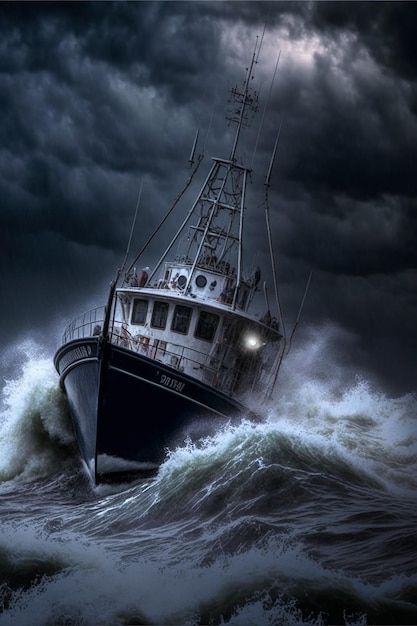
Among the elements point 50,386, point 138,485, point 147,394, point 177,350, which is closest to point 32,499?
point 138,485

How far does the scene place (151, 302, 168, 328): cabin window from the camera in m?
20.9

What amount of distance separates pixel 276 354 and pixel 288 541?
12223mm

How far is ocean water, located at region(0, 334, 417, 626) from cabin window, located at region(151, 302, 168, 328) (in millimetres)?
4531

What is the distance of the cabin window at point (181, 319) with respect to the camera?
20641 mm

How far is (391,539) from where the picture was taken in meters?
11.2

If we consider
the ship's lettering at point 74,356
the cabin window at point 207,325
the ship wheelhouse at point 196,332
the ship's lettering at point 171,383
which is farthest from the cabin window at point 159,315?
the ship's lettering at point 171,383

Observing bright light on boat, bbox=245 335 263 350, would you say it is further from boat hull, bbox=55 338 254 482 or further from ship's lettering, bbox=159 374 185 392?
ship's lettering, bbox=159 374 185 392

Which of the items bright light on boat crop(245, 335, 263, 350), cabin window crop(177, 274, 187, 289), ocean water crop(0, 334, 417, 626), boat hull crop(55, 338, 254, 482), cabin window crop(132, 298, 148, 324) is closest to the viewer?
ocean water crop(0, 334, 417, 626)

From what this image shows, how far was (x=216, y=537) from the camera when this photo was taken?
12016 mm

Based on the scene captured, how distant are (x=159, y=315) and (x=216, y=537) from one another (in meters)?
10.0

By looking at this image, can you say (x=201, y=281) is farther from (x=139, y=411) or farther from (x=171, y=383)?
(x=139, y=411)

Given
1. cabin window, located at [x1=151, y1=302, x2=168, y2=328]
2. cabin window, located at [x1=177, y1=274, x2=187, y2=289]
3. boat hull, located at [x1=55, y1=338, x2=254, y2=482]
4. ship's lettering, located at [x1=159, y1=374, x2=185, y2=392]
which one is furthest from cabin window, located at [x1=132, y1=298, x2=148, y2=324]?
ship's lettering, located at [x1=159, y1=374, x2=185, y2=392]

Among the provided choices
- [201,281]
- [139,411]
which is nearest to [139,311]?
[201,281]

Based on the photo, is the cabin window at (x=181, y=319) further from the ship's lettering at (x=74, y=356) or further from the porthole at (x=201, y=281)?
the ship's lettering at (x=74, y=356)
